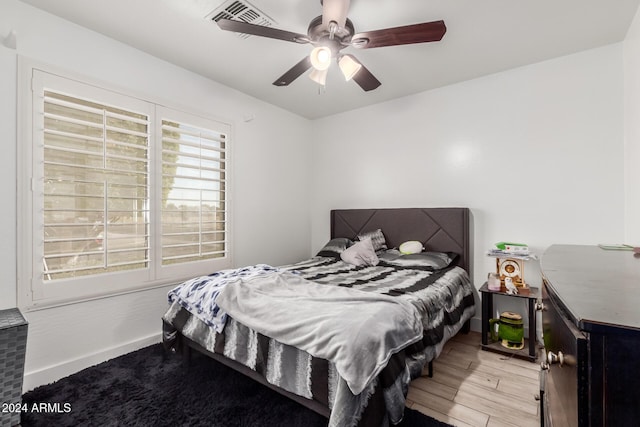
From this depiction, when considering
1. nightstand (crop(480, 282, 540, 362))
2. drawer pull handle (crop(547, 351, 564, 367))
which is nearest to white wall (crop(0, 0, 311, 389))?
nightstand (crop(480, 282, 540, 362))

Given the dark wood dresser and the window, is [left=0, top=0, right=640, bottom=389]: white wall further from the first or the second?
the dark wood dresser

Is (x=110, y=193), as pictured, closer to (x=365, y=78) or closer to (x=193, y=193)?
(x=193, y=193)

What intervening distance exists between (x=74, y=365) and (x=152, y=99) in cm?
228

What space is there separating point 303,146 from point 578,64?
316 centimetres

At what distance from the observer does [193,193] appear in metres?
2.93

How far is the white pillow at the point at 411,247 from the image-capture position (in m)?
3.18

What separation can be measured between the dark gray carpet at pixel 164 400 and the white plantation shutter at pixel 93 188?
80 centimetres

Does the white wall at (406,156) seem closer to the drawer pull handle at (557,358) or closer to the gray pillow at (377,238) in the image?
the gray pillow at (377,238)

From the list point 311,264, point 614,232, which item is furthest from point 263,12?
point 614,232

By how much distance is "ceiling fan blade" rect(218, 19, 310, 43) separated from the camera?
69.1 inches

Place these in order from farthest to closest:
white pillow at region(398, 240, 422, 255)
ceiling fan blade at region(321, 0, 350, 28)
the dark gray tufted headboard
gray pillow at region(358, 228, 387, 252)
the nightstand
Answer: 1. gray pillow at region(358, 228, 387, 252)
2. white pillow at region(398, 240, 422, 255)
3. the dark gray tufted headboard
4. the nightstand
5. ceiling fan blade at region(321, 0, 350, 28)

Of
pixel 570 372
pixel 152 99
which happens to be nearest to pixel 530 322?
pixel 570 372

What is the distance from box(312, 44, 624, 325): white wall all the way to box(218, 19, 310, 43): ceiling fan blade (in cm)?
207

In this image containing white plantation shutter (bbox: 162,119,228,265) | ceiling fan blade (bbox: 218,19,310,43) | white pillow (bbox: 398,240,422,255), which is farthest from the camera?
white pillow (bbox: 398,240,422,255)
